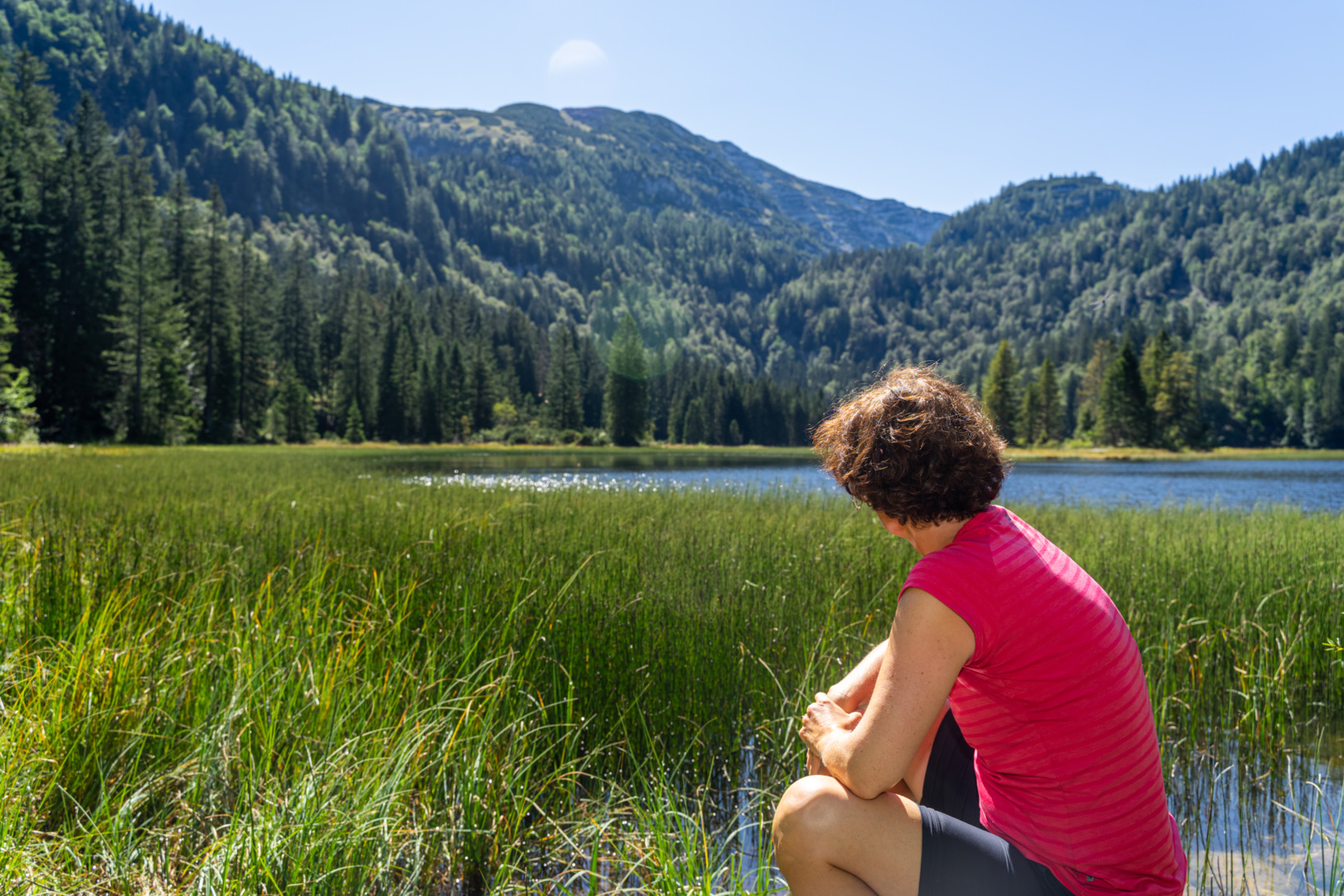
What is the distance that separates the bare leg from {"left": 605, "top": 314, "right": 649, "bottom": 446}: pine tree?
79977 millimetres

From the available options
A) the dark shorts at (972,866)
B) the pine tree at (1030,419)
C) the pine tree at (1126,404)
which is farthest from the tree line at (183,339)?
the pine tree at (1126,404)

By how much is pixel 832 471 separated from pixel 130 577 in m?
4.30

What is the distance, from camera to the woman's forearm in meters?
1.99

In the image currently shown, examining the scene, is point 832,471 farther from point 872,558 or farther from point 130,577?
point 872,558

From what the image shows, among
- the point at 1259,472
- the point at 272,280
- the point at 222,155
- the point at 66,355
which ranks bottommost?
the point at 1259,472

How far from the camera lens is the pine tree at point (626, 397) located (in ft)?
268

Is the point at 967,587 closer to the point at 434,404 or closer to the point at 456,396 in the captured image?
the point at 434,404

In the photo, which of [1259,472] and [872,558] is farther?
[1259,472]

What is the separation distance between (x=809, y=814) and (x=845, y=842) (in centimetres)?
10

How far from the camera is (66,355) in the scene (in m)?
36.2

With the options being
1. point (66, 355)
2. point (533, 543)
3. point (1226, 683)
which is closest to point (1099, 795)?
point (1226, 683)

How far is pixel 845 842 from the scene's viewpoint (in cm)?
169

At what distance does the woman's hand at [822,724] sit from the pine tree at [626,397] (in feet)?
262

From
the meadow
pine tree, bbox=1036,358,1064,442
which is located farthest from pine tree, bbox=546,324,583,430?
the meadow
